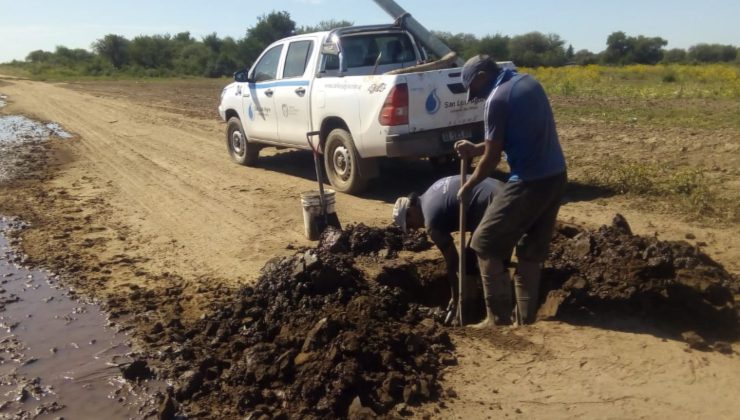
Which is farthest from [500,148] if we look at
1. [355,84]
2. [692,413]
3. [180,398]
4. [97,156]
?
[97,156]

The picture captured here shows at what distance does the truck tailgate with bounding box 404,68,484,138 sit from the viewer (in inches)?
329

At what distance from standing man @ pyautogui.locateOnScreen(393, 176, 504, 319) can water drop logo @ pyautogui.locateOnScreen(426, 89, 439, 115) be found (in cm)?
314

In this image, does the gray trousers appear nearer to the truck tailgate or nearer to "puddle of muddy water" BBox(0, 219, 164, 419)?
"puddle of muddy water" BBox(0, 219, 164, 419)

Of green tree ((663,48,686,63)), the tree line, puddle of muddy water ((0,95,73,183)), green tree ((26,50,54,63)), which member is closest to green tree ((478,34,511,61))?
the tree line

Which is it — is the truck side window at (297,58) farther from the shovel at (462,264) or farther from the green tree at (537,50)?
the green tree at (537,50)

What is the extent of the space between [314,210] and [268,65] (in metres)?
4.37

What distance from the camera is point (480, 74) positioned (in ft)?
15.6

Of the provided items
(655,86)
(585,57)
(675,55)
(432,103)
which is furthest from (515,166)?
(675,55)

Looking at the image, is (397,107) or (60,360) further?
(397,107)

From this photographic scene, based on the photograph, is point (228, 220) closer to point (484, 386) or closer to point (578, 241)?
point (578, 241)

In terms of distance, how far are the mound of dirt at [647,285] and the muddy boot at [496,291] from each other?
29 centimetres

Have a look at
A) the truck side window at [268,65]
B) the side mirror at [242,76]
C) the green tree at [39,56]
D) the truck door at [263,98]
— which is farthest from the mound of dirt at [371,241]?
the green tree at [39,56]

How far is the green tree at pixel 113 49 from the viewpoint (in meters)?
78.2

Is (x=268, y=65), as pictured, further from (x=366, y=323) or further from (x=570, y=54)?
(x=570, y=54)
